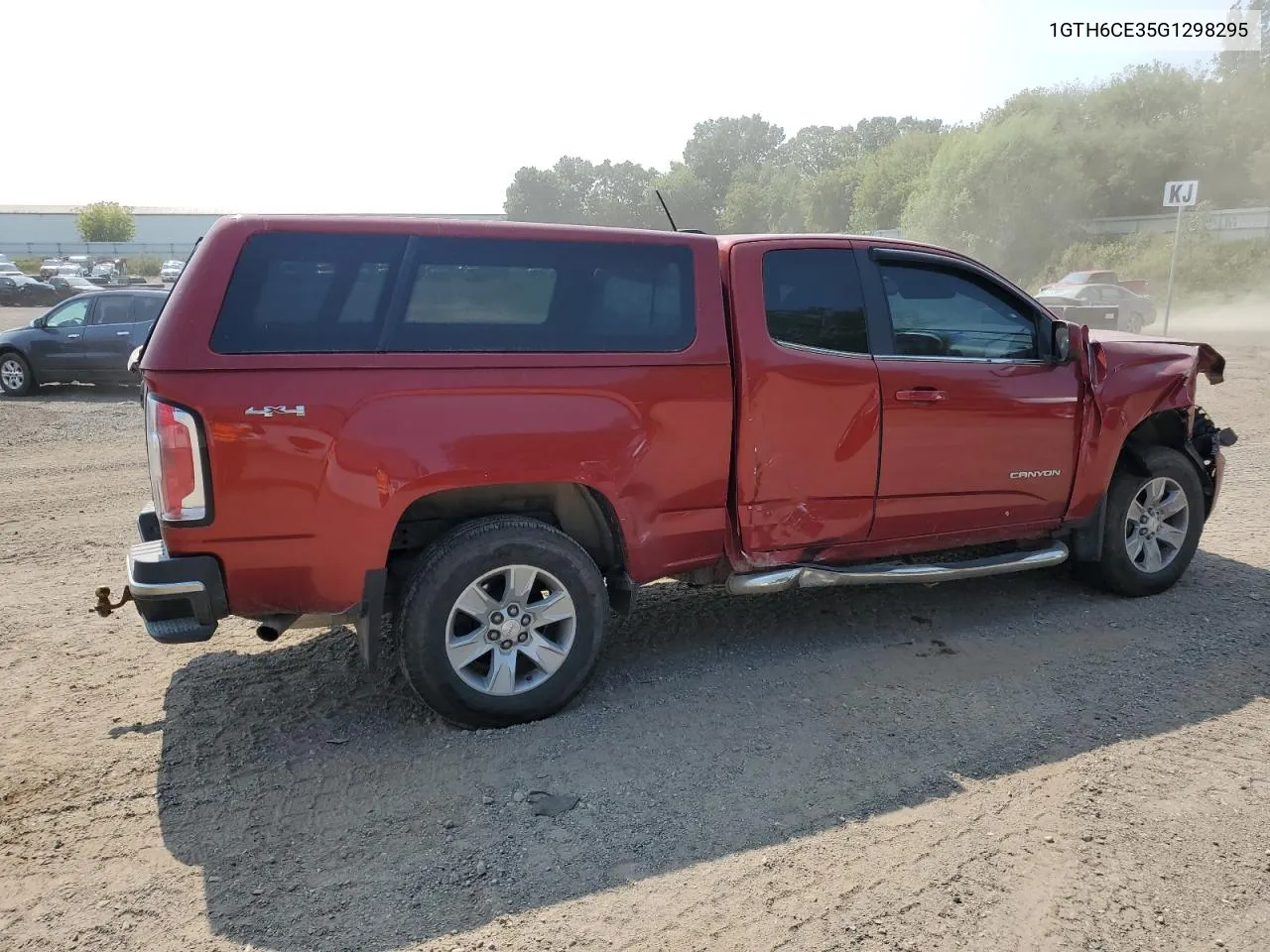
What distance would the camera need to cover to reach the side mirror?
5.08m

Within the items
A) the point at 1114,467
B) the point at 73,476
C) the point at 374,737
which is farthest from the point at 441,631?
the point at 73,476

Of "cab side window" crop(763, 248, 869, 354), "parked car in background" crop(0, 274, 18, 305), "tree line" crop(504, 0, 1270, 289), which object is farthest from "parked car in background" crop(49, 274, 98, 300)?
"cab side window" crop(763, 248, 869, 354)

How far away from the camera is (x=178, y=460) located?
3.48 meters

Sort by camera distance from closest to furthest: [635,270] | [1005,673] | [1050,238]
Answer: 1. [635,270]
2. [1005,673]
3. [1050,238]

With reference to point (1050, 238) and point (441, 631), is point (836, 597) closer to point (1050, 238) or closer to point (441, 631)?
point (441, 631)

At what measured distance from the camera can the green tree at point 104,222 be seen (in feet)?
301

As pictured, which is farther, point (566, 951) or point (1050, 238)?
point (1050, 238)

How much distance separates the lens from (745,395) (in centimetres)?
432

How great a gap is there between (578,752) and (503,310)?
1.83m

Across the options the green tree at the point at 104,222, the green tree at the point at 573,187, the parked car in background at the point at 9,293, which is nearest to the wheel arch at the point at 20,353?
the parked car in background at the point at 9,293

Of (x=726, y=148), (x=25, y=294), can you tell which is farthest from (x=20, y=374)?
(x=726, y=148)

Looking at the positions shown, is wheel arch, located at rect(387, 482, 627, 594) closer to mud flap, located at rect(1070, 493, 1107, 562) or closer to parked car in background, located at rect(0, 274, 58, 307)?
mud flap, located at rect(1070, 493, 1107, 562)

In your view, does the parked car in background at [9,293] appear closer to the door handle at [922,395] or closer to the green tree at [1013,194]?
the green tree at [1013,194]

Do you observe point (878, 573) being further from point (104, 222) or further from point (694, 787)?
point (104, 222)
